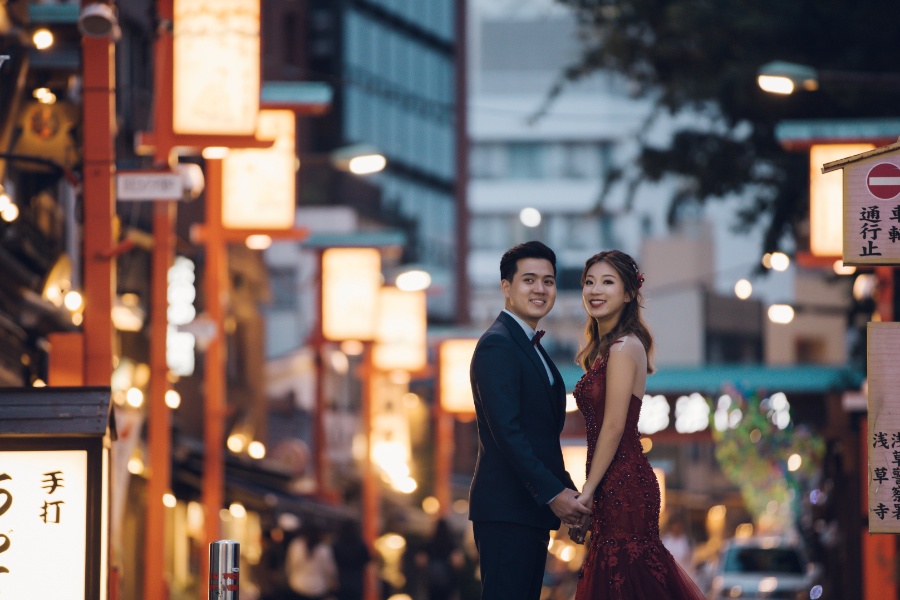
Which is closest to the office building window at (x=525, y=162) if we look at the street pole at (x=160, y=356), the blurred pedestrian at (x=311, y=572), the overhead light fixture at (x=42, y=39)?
the blurred pedestrian at (x=311, y=572)

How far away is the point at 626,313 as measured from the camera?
873 centimetres

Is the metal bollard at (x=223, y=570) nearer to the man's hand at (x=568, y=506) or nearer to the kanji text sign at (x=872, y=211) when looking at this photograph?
the man's hand at (x=568, y=506)

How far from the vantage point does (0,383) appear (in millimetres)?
16438

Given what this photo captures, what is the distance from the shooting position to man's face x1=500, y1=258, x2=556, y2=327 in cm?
877

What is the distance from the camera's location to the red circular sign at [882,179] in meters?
9.19

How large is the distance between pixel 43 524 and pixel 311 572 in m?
14.2

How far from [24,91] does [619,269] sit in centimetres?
1089

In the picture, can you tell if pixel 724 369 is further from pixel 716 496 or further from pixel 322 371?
pixel 716 496

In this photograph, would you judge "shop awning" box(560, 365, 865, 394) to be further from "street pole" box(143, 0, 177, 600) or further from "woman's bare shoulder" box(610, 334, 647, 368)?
"woman's bare shoulder" box(610, 334, 647, 368)

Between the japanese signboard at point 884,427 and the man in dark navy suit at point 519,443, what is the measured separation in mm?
1622

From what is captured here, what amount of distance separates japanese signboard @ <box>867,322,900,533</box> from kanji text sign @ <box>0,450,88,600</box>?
4.28m

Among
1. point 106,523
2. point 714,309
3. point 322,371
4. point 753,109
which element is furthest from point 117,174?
point 714,309

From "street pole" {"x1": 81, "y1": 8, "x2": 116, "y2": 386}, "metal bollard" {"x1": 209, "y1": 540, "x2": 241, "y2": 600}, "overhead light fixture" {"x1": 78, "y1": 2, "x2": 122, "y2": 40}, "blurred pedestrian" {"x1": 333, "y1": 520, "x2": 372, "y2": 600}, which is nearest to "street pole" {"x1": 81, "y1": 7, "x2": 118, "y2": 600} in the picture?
"street pole" {"x1": 81, "y1": 8, "x2": 116, "y2": 386}

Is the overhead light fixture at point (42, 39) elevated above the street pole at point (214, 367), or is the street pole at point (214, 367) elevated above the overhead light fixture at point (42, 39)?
the overhead light fixture at point (42, 39)
